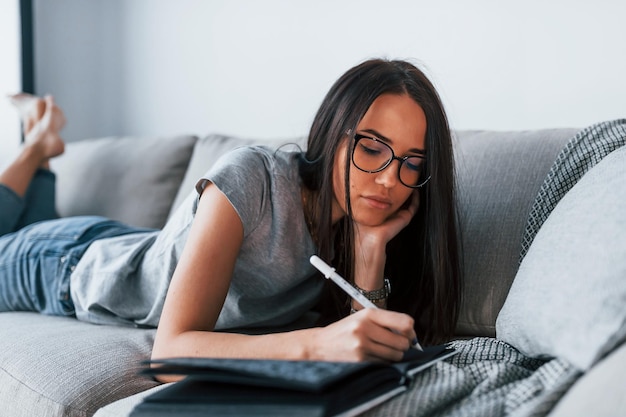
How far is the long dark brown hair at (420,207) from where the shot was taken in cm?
138

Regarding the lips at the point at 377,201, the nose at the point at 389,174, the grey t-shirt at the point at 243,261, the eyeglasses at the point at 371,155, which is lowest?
the grey t-shirt at the point at 243,261

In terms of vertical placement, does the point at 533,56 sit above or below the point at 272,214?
above

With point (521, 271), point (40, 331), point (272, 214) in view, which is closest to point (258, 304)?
point (272, 214)

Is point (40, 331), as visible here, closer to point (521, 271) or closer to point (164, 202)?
point (164, 202)

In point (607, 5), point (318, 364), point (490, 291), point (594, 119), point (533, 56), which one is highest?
point (607, 5)

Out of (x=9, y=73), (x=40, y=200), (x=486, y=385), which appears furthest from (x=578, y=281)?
(x=9, y=73)

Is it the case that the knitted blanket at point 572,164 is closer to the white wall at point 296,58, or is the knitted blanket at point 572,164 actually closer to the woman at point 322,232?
the woman at point 322,232

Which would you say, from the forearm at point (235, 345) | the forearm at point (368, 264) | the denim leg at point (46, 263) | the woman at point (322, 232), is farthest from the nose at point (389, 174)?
the denim leg at point (46, 263)

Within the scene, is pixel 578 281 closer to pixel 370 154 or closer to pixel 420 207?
pixel 370 154

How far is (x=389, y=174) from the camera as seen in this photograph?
52.5 inches

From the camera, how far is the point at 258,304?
150 cm

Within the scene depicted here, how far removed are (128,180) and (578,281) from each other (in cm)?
169

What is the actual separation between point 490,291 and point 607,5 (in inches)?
31.1

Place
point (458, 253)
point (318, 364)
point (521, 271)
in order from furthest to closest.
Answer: point (458, 253) → point (521, 271) → point (318, 364)
